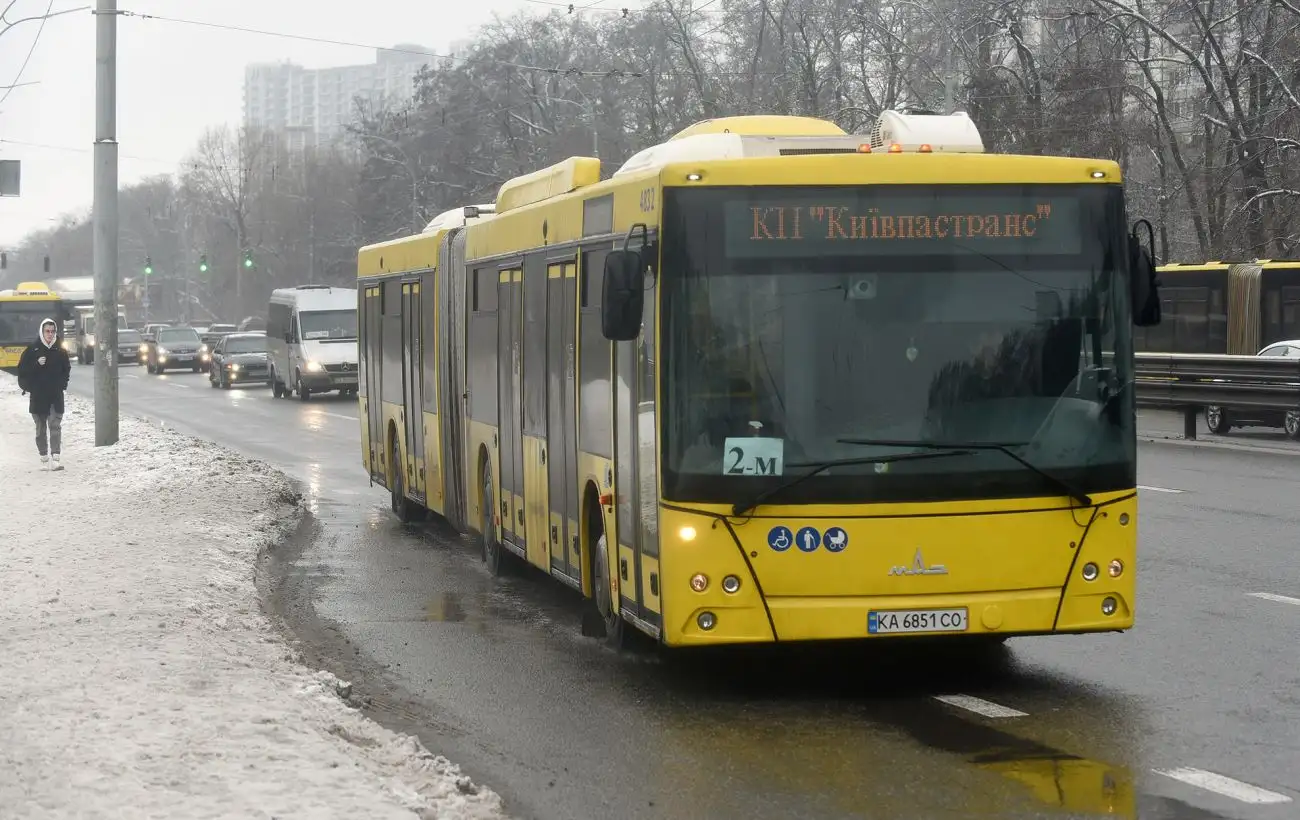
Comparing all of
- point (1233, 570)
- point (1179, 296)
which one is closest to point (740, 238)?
point (1233, 570)

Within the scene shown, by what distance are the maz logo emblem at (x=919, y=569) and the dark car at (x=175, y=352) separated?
68.1 metres

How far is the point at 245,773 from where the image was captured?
7082 mm

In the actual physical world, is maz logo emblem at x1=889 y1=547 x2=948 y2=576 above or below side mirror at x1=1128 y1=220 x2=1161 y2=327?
below

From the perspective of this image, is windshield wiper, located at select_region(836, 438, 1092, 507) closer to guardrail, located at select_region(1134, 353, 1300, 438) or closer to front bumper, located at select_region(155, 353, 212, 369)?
guardrail, located at select_region(1134, 353, 1300, 438)

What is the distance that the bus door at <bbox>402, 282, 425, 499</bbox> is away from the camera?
1678 cm

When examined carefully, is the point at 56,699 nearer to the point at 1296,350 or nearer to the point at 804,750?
the point at 804,750

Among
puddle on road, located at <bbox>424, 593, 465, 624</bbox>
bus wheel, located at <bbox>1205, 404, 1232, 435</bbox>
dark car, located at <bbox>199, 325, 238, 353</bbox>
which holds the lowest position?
puddle on road, located at <bbox>424, 593, 465, 624</bbox>

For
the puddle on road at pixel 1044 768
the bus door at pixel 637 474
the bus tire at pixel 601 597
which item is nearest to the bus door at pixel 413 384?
the bus tire at pixel 601 597

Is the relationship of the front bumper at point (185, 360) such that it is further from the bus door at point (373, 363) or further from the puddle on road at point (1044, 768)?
the puddle on road at point (1044, 768)

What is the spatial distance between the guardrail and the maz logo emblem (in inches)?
722

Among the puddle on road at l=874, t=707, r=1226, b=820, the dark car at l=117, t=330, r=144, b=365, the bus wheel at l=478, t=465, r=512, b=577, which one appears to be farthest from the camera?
the dark car at l=117, t=330, r=144, b=365

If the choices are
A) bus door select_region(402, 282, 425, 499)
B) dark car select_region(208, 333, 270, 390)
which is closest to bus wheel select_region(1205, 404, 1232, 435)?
bus door select_region(402, 282, 425, 499)

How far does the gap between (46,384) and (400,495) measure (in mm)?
8889

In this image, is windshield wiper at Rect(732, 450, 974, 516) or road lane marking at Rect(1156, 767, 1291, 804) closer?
road lane marking at Rect(1156, 767, 1291, 804)
